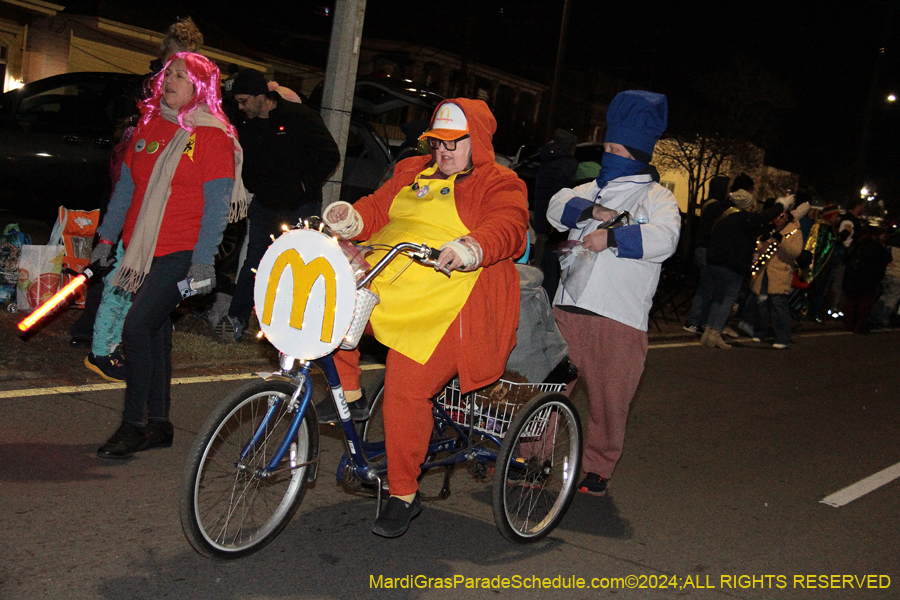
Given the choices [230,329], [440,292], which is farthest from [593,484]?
[230,329]

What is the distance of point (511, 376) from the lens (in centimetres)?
423

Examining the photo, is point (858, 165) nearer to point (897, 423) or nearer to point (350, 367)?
point (897, 423)

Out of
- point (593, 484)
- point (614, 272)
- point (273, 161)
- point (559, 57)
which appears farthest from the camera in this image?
point (559, 57)

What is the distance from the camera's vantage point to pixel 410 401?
3.72 m

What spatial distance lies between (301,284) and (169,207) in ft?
5.29

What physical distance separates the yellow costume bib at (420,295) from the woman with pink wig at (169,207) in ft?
4.08

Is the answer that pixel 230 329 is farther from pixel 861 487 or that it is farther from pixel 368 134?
pixel 861 487

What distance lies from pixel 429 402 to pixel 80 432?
2.30 m

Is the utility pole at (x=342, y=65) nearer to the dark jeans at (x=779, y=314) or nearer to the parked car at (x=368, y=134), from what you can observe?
the parked car at (x=368, y=134)

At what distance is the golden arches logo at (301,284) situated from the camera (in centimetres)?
327

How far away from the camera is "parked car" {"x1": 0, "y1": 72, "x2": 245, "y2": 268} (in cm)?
1008

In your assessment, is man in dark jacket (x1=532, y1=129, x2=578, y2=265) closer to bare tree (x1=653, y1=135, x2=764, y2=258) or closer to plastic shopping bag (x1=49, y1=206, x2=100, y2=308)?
plastic shopping bag (x1=49, y1=206, x2=100, y2=308)

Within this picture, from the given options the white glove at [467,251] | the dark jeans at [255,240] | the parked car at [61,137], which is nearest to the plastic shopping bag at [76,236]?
the dark jeans at [255,240]

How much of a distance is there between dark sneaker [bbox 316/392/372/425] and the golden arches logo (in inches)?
28.5
